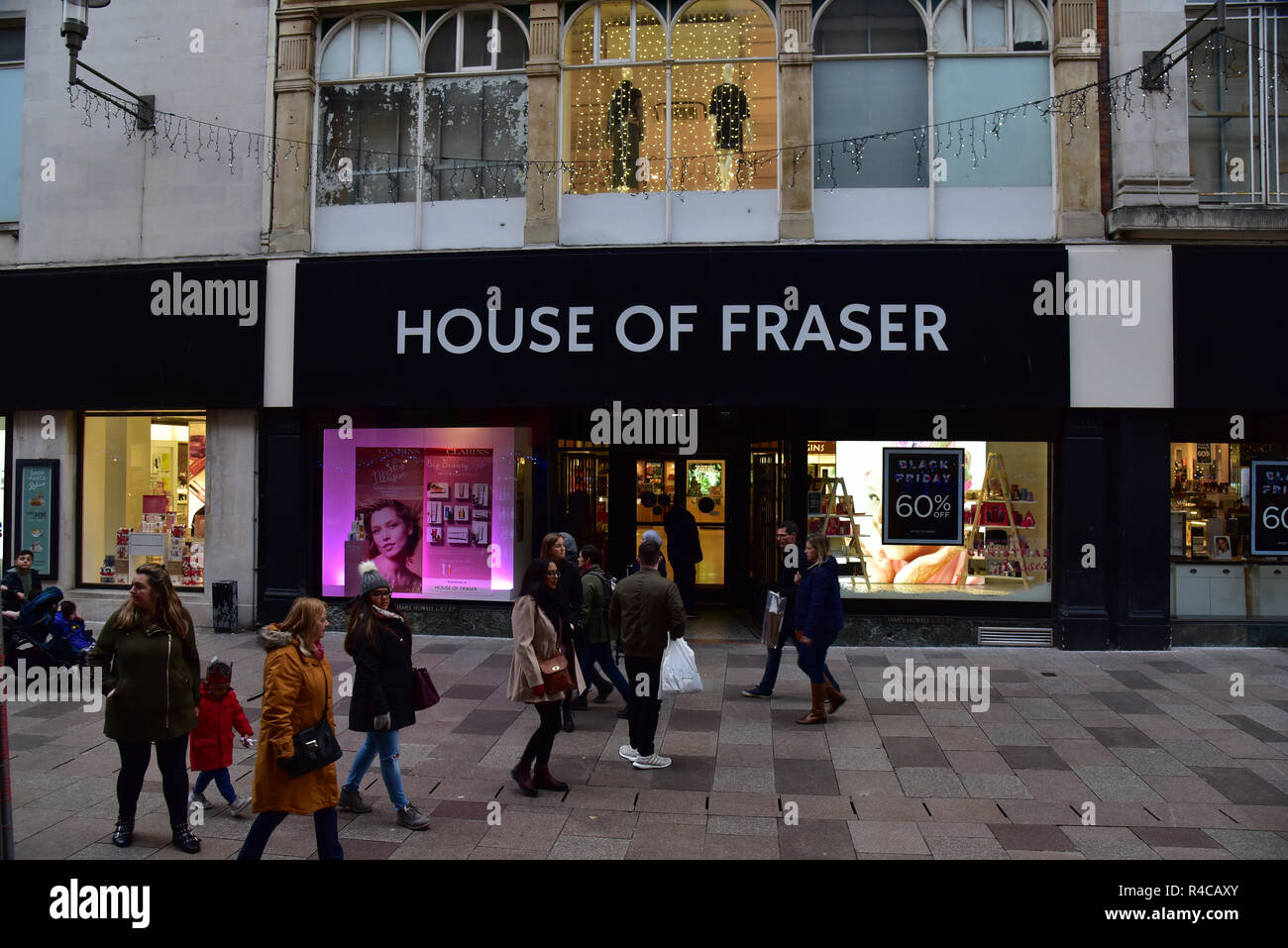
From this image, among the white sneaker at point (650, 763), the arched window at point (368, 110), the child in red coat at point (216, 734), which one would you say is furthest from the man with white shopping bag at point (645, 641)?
the arched window at point (368, 110)

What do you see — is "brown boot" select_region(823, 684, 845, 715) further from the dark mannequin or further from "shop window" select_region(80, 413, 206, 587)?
"shop window" select_region(80, 413, 206, 587)

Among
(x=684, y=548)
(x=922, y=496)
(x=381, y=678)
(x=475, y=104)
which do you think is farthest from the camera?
(x=684, y=548)

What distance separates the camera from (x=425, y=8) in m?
12.7

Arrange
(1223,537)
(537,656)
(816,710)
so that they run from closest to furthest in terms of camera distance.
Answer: (537,656)
(816,710)
(1223,537)

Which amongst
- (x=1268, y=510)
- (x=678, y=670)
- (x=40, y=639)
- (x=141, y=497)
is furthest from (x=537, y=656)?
(x=1268, y=510)

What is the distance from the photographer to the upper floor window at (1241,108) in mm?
11633

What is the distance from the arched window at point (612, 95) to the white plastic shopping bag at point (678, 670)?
7.40 meters

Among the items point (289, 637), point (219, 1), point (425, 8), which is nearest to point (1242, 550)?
point (289, 637)

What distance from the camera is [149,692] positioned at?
5.62 m

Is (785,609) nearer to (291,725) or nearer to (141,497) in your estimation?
(291,725)

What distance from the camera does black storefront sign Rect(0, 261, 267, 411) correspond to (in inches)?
496

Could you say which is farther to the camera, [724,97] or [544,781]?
[724,97]

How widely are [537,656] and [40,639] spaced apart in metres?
6.97
